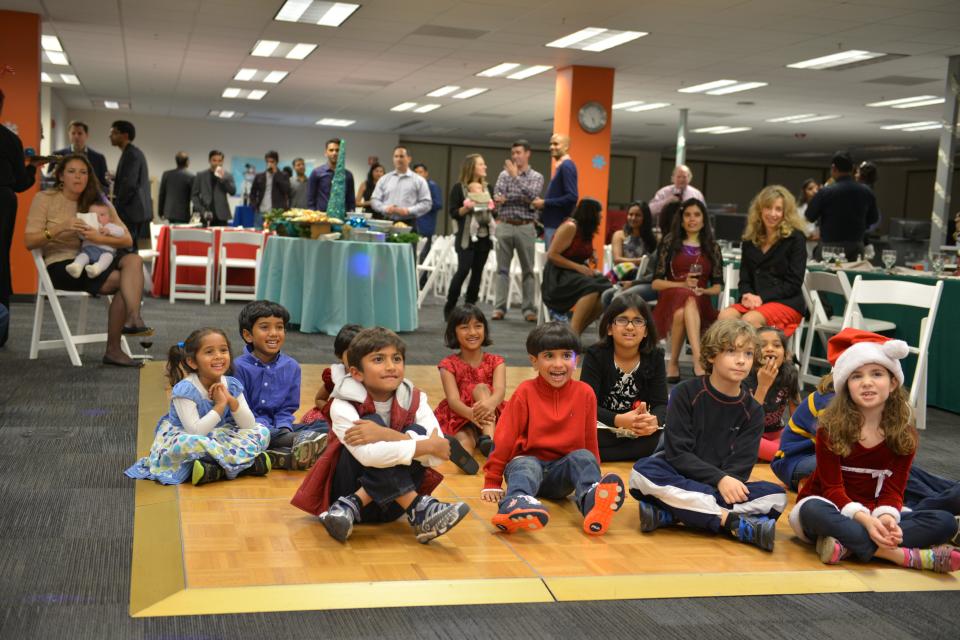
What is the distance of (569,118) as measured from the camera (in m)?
12.2

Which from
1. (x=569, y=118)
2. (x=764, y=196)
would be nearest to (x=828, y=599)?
(x=764, y=196)

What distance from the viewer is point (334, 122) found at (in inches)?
867

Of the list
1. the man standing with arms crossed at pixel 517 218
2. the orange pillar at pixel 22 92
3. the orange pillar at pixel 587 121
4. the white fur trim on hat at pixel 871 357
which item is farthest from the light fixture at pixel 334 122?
the white fur trim on hat at pixel 871 357

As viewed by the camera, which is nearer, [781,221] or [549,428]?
[549,428]

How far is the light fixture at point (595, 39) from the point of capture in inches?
401

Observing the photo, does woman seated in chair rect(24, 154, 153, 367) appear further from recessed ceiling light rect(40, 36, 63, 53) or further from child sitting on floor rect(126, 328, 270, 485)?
recessed ceiling light rect(40, 36, 63, 53)

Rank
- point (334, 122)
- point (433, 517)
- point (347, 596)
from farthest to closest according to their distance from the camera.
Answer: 1. point (334, 122)
2. point (433, 517)
3. point (347, 596)

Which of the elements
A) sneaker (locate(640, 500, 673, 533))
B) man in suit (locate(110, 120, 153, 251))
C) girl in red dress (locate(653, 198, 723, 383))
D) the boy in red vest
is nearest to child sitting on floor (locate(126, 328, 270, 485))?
the boy in red vest

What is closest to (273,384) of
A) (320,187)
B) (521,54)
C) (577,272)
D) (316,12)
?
(577,272)

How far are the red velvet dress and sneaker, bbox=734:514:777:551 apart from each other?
1.42 m

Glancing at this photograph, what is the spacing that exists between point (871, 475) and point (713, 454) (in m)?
0.46

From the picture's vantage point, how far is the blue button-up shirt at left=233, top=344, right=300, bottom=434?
12.4 ft

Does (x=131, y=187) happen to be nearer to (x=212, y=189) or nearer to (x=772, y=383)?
(x=212, y=189)

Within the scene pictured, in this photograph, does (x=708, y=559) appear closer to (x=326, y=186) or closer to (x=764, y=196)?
(x=764, y=196)
